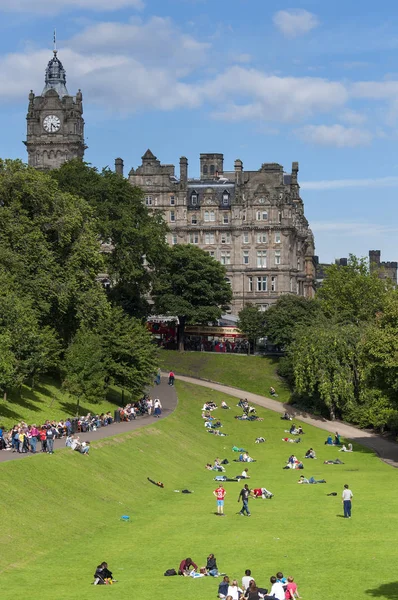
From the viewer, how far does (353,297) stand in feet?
398

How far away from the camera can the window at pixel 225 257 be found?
149m

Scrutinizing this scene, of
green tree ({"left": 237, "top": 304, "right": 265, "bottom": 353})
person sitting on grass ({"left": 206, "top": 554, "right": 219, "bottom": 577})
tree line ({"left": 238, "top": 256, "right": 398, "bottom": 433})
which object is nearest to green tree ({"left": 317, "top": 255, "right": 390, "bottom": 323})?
tree line ({"left": 238, "top": 256, "right": 398, "bottom": 433})

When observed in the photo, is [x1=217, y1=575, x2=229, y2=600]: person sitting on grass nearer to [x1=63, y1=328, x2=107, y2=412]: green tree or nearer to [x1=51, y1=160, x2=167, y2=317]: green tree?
[x1=63, y1=328, x2=107, y2=412]: green tree

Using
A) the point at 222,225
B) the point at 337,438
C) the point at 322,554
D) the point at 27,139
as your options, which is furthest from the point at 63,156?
the point at 322,554

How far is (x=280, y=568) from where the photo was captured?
40969 millimetres

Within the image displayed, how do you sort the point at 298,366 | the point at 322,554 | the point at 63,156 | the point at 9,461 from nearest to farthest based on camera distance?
the point at 322,554, the point at 9,461, the point at 298,366, the point at 63,156

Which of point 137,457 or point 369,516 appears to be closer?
point 369,516

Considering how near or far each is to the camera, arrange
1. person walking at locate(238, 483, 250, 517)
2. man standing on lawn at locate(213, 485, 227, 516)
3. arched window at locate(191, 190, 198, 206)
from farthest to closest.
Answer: arched window at locate(191, 190, 198, 206)
person walking at locate(238, 483, 250, 517)
man standing on lawn at locate(213, 485, 227, 516)

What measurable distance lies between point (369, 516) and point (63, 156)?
121 m

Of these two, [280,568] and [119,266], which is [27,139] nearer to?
[119,266]

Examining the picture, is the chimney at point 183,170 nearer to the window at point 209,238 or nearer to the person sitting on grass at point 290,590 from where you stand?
the window at point 209,238

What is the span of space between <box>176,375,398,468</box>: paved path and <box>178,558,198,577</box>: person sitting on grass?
120ft

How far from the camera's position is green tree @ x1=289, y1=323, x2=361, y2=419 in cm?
9662

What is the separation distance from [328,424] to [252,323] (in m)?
28.6
